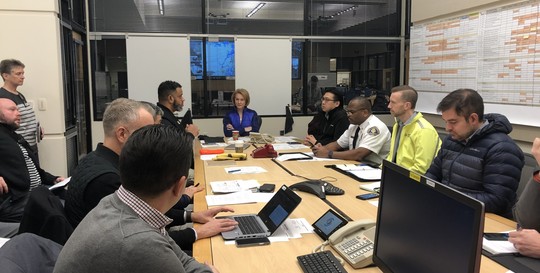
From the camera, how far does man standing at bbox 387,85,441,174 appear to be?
10.1 ft

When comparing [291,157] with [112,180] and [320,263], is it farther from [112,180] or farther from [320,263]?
[320,263]

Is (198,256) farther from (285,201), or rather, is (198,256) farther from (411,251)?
(411,251)

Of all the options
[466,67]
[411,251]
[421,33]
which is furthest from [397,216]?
[421,33]

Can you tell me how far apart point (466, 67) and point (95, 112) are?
5.13 m

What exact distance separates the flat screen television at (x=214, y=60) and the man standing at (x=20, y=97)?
2.69m

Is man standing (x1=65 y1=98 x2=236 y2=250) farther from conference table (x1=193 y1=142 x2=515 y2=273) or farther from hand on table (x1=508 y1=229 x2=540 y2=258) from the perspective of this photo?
hand on table (x1=508 y1=229 x2=540 y2=258)

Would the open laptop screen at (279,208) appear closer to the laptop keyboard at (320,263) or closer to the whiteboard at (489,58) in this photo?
the laptop keyboard at (320,263)

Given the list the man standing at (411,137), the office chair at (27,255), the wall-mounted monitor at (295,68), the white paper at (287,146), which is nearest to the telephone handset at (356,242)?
the office chair at (27,255)

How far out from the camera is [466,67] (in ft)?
15.7

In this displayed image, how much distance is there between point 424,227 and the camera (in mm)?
1155

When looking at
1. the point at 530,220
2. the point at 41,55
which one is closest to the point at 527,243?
the point at 530,220

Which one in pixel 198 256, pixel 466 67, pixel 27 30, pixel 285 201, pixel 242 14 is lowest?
pixel 198 256

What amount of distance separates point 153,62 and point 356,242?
5.34 meters

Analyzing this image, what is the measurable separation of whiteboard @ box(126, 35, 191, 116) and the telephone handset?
5.09 metres
